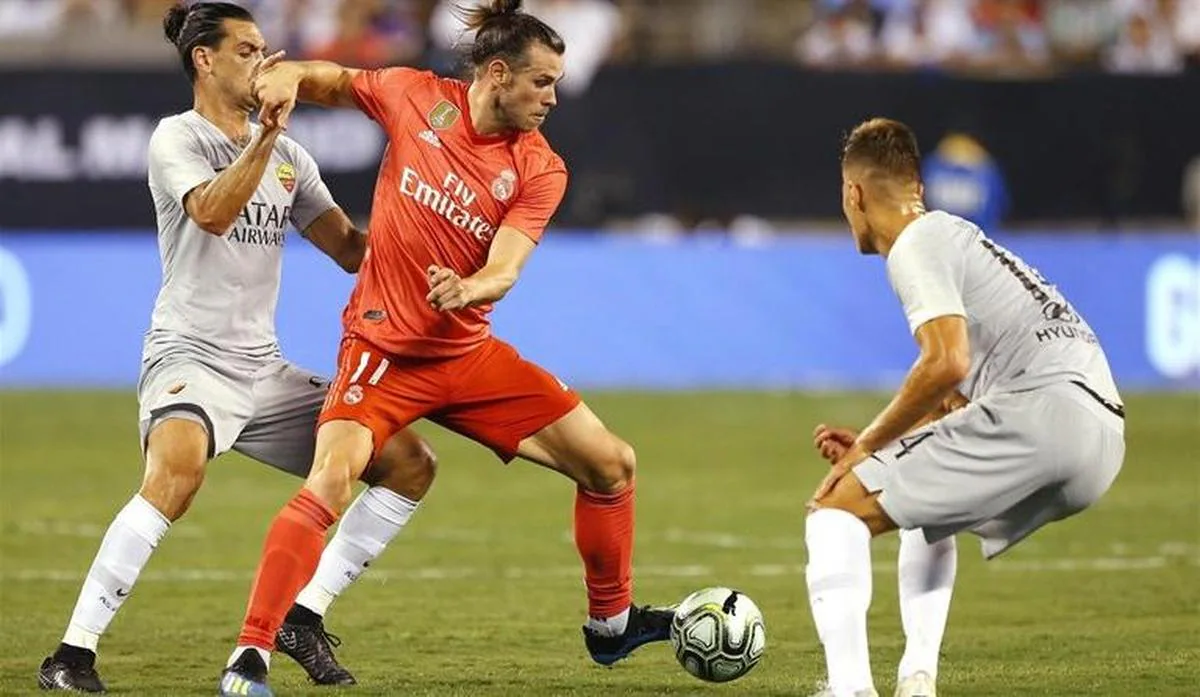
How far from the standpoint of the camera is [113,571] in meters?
8.49

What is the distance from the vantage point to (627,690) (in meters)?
8.65

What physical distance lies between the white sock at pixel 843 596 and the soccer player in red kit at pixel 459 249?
1.55m

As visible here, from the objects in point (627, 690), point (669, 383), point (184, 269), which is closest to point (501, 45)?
point (184, 269)

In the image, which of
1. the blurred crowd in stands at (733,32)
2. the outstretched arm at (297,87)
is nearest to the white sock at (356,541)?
the outstretched arm at (297,87)

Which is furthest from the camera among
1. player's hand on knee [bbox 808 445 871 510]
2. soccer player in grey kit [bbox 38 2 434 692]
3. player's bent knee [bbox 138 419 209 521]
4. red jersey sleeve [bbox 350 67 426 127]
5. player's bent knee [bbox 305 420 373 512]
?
red jersey sleeve [bbox 350 67 426 127]

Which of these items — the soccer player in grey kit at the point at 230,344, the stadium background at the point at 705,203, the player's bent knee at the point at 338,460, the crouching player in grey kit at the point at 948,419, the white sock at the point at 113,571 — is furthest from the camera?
the stadium background at the point at 705,203

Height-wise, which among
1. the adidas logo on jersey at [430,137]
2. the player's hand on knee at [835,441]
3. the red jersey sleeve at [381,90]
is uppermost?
the red jersey sleeve at [381,90]

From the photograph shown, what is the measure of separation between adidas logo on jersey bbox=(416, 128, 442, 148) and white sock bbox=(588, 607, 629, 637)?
201 centimetres

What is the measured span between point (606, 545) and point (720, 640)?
71cm

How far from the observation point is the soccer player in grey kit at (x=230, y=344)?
A: 342 inches

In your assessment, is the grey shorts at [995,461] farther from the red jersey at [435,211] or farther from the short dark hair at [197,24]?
the short dark hair at [197,24]

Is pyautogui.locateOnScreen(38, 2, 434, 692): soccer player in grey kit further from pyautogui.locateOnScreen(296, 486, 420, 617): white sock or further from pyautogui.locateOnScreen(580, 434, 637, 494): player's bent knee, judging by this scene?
pyautogui.locateOnScreen(580, 434, 637, 494): player's bent knee

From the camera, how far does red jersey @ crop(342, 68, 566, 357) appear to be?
8734 mm

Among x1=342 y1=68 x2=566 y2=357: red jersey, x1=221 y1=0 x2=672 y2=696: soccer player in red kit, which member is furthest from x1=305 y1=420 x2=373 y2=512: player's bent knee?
x1=342 y1=68 x2=566 y2=357: red jersey
